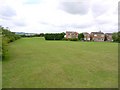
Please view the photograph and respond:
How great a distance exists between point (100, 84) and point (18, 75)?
3.47 m

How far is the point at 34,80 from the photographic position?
6.44 meters

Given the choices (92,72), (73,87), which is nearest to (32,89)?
(73,87)

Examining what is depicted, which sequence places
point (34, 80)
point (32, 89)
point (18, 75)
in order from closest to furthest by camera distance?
1. point (32, 89)
2. point (34, 80)
3. point (18, 75)

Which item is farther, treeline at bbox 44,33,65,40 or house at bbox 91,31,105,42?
house at bbox 91,31,105,42

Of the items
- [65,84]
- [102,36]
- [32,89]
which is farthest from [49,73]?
[102,36]

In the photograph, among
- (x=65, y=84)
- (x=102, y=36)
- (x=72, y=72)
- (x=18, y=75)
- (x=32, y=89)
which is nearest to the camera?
(x=32, y=89)

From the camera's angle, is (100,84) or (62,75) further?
(62,75)

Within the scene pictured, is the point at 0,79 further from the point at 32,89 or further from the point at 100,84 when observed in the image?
the point at 100,84

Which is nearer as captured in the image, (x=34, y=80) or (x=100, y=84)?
(x=100, y=84)

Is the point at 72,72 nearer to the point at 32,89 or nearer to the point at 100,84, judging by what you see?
the point at 100,84

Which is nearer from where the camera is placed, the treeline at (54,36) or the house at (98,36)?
the treeline at (54,36)

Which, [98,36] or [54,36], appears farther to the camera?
[98,36]

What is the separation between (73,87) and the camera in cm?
566

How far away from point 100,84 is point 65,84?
128 cm
